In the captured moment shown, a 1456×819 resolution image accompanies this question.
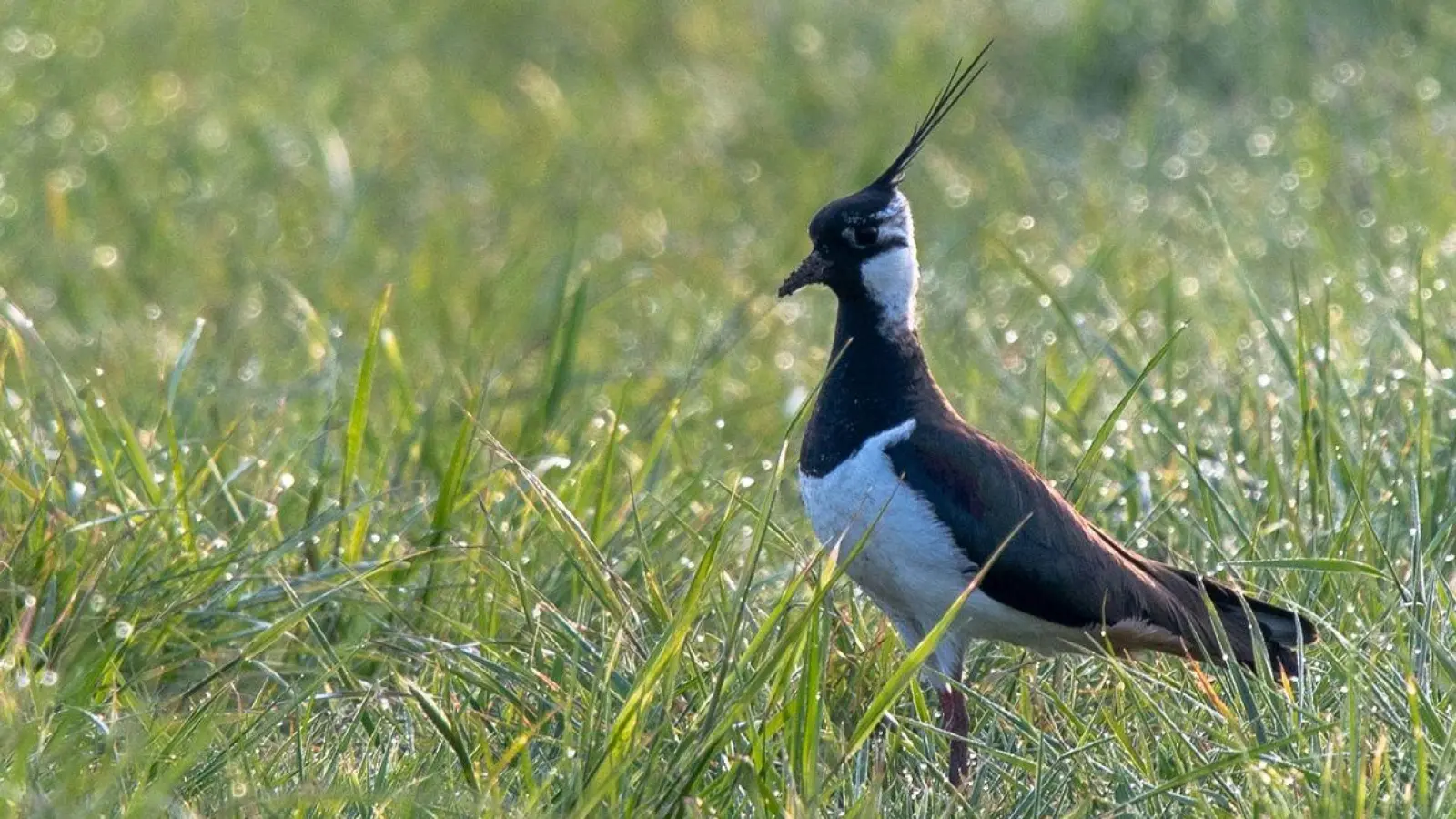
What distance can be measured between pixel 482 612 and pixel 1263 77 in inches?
200

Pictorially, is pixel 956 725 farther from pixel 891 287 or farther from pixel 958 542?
pixel 891 287

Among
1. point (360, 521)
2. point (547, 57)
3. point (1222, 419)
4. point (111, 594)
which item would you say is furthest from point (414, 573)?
point (547, 57)

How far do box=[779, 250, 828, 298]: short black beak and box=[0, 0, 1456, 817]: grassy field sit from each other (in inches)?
17.2

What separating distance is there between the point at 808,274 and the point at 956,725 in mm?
864

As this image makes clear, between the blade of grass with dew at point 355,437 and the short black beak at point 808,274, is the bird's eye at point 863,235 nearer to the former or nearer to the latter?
the short black beak at point 808,274

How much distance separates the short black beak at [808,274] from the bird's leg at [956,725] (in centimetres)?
77

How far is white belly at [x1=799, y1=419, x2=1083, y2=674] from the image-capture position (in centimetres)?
367

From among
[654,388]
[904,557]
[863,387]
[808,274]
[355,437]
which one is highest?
[808,274]

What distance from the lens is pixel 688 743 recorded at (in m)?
3.03

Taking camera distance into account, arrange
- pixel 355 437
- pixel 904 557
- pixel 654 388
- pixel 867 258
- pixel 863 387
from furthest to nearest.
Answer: pixel 654 388, pixel 355 437, pixel 867 258, pixel 863 387, pixel 904 557

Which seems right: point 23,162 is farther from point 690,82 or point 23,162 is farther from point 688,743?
point 688,743

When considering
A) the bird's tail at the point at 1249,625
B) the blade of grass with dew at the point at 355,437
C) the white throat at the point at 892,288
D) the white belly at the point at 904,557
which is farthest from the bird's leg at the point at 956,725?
the blade of grass with dew at the point at 355,437

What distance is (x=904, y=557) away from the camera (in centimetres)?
367

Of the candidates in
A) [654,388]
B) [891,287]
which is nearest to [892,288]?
[891,287]
